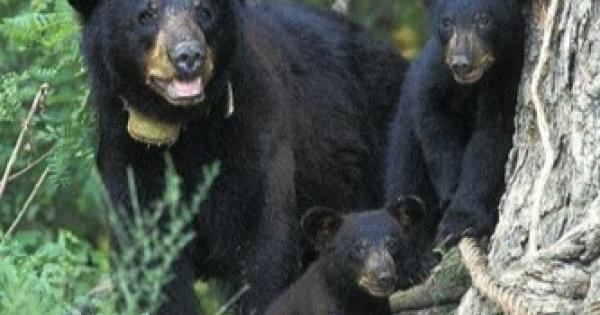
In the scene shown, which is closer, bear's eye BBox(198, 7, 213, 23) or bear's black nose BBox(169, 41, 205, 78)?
bear's black nose BBox(169, 41, 205, 78)

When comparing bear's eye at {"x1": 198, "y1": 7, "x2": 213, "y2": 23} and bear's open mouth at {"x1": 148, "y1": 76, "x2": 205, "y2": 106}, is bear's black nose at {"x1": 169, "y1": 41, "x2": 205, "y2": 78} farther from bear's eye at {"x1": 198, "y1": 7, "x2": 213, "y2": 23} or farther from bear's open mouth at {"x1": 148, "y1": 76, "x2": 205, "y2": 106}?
bear's eye at {"x1": 198, "y1": 7, "x2": 213, "y2": 23}

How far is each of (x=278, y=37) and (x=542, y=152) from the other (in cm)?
229

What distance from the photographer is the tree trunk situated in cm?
726

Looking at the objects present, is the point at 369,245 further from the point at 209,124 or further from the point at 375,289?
the point at 209,124

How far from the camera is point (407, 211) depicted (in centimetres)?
876

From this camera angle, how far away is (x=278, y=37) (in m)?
9.87

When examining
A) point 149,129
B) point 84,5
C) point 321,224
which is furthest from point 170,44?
point 321,224

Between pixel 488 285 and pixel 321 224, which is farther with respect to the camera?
pixel 321 224

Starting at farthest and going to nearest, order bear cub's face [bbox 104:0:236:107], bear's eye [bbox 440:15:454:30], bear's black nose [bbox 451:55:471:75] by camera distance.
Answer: bear's eye [bbox 440:15:454:30] < bear cub's face [bbox 104:0:236:107] < bear's black nose [bbox 451:55:471:75]

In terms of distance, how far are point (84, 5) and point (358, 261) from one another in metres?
1.62

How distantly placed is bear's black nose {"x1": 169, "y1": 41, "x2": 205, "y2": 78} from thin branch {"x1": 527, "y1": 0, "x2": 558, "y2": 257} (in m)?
1.36

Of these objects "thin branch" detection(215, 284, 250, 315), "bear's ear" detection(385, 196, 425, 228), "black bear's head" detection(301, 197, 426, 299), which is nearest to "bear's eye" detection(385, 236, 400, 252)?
"black bear's head" detection(301, 197, 426, 299)

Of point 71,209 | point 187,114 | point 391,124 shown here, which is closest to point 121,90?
point 187,114

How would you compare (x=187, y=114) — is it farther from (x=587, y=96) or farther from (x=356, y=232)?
(x=587, y=96)
